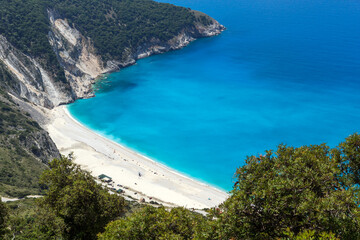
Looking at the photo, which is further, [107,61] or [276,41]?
[276,41]

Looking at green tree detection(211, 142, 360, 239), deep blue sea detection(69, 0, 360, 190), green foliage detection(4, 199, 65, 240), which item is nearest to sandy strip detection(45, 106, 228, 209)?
deep blue sea detection(69, 0, 360, 190)

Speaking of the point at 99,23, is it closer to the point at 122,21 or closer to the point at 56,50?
the point at 122,21

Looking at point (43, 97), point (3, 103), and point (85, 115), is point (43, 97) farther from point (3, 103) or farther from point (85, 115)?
point (3, 103)

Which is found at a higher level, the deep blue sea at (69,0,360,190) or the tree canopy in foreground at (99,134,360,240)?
the deep blue sea at (69,0,360,190)

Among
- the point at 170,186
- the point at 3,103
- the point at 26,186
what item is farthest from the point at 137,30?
the point at 26,186

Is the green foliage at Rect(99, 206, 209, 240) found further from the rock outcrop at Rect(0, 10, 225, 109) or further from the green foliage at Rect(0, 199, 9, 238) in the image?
the rock outcrop at Rect(0, 10, 225, 109)

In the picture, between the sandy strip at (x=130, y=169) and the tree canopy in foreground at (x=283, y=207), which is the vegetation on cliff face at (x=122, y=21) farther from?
the tree canopy in foreground at (x=283, y=207)

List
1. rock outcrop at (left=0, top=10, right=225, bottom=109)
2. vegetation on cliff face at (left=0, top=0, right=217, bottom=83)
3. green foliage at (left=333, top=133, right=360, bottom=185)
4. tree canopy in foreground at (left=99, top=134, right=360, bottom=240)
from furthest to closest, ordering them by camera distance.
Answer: vegetation on cliff face at (left=0, top=0, right=217, bottom=83), rock outcrop at (left=0, top=10, right=225, bottom=109), green foliage at (left=333, top=133, right=360, bottom=185), tree canopy in foreground at (left=99, top=134, right=360, bottom=240)

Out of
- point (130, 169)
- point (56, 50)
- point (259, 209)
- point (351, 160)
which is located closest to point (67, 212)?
point (259, 209)
